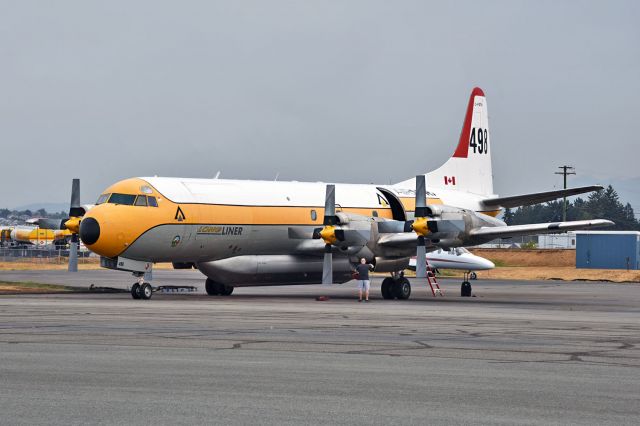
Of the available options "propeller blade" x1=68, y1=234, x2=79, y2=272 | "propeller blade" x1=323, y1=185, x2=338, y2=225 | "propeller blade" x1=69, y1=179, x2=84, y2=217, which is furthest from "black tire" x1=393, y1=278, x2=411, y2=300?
"propeller blade" x1=69, y1=179, x2=84, y2=217

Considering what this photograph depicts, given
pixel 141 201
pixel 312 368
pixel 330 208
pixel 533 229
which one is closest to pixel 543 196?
pixel 533 229

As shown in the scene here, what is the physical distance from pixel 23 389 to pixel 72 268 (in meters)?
28.9

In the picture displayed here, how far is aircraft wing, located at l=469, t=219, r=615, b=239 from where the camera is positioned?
38281mm

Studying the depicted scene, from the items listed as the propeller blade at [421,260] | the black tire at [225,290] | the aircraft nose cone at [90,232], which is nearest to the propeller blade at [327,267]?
the propeller blade at [421,260]

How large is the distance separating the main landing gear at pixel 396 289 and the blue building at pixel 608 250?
1919 inches

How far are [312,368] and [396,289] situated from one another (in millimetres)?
25887

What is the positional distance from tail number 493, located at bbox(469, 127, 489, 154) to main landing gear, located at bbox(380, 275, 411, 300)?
11270mm

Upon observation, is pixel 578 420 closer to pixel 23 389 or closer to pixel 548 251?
pixel 23 389

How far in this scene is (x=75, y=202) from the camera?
4228 cm

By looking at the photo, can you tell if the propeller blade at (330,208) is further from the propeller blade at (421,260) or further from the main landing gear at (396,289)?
the main landing gear at (396,289)

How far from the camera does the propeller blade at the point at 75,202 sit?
42.1 meters

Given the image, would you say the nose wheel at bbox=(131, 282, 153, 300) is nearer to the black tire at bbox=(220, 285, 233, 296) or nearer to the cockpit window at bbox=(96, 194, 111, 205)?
the cockpit window at bbox=(96, 194, 111, 205)


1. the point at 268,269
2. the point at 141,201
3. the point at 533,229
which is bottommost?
the point at 268,269

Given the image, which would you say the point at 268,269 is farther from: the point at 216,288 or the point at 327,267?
the point at 216,288
